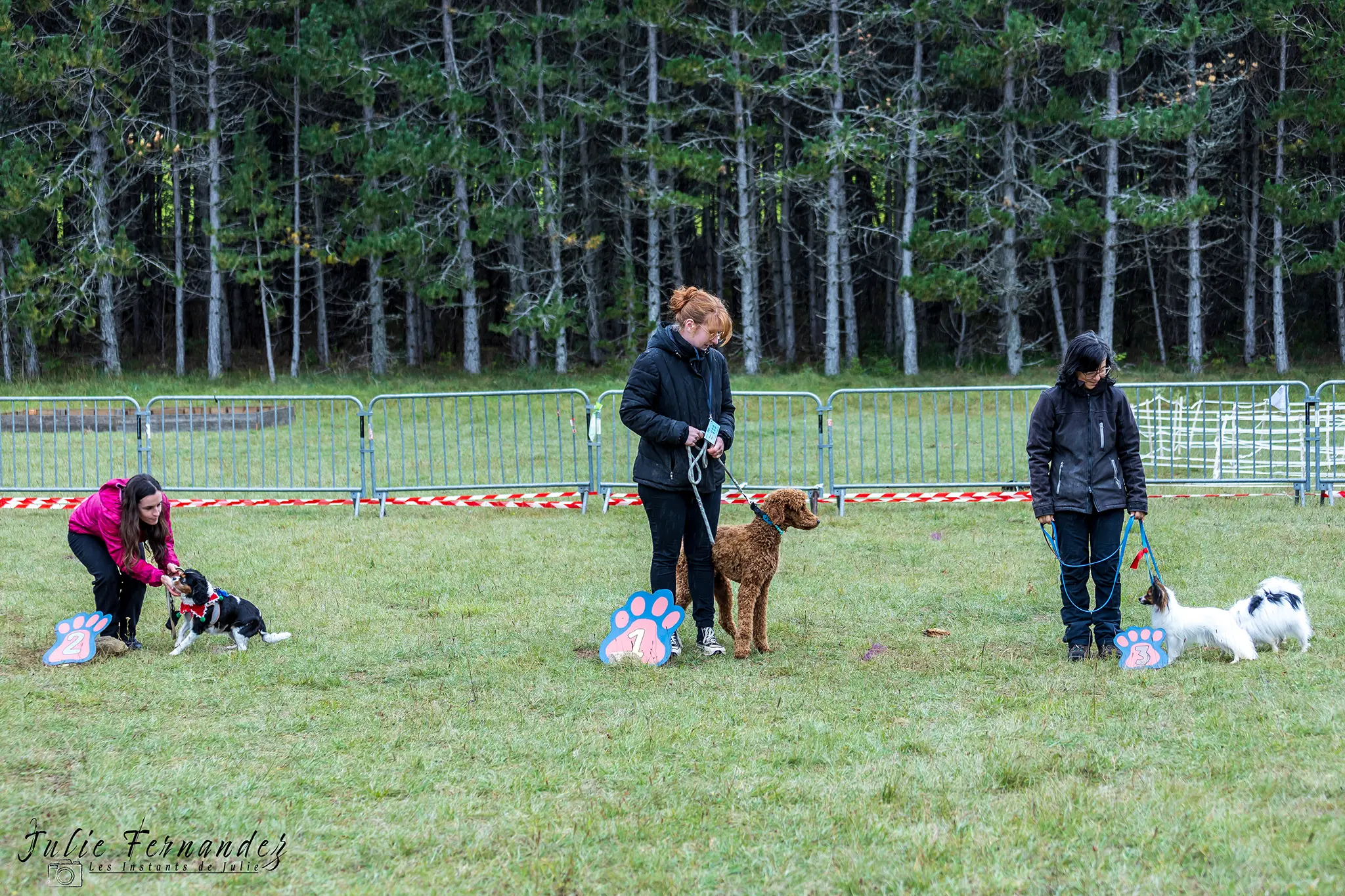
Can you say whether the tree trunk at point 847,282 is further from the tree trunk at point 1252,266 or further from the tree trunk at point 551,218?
the tree trunk at point 1252,266

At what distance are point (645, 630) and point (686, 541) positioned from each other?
0.50 meters

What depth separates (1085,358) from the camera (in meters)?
5.80

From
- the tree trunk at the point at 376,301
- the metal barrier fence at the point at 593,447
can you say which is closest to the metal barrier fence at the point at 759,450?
the metal barrier fence at the point at 593,447

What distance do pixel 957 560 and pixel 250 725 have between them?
209 inches

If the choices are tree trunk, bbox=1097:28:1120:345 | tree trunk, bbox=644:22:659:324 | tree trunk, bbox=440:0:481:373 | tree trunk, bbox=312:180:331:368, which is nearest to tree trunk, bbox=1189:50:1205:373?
tree trunk, bbox=1097:28:1120:345

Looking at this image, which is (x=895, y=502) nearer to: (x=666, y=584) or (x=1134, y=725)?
(x=666, y=584)

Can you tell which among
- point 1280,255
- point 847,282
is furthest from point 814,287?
point 1280,255

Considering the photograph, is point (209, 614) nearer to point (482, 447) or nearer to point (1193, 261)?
point (482, 447)

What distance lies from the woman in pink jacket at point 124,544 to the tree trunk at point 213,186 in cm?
2017

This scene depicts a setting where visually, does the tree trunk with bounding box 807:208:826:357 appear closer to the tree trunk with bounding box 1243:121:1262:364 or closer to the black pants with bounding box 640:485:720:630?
the tree trunk with bounding box 1243:121:1262:364

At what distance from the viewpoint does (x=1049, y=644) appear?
6.35m

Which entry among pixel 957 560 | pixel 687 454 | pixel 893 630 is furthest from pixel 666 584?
pixel 957 560

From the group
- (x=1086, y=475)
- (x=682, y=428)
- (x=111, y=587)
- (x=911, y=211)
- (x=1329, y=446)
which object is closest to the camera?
(x=682, y=428)

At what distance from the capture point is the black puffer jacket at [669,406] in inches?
230
